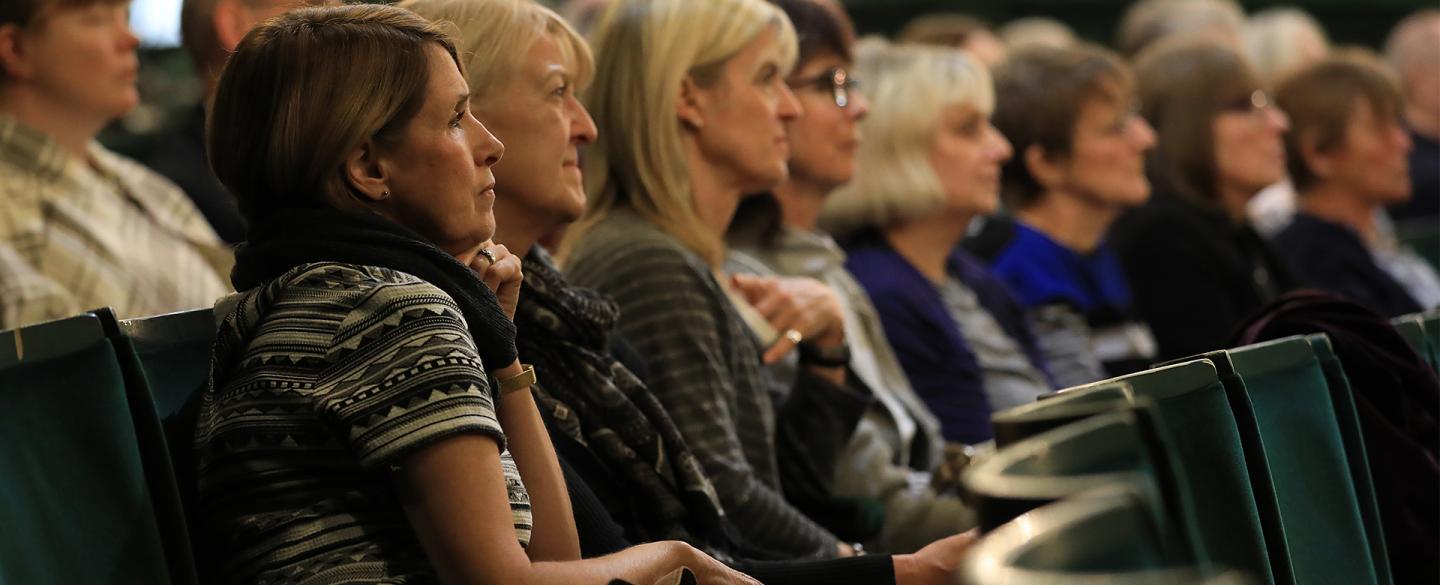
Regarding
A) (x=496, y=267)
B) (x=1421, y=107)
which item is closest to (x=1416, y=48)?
(x=1421, y=107)

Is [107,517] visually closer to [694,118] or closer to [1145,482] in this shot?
[1145,482]

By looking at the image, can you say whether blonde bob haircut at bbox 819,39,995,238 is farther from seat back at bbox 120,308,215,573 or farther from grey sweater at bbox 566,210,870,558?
seat back at bbox 120,308,215,573

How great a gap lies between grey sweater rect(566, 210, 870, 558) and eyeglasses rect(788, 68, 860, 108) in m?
0.77

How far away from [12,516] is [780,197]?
2.08m

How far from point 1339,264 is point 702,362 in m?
3.29

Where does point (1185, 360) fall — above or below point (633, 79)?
below

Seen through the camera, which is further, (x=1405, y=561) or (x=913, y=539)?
(x=913, y=539)

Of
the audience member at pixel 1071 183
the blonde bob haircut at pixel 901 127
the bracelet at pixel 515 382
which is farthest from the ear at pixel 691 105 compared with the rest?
the audience member at pixel 1071 183

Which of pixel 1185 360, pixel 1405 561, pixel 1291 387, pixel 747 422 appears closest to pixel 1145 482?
pixel 1185 360

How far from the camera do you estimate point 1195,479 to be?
188 cm

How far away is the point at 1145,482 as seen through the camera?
50.9 inches

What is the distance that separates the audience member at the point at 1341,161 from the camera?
525 centimetres

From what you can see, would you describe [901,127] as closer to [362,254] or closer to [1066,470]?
[362,254]

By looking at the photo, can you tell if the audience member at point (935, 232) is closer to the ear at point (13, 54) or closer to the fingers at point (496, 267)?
the ear at point (13, 54)
